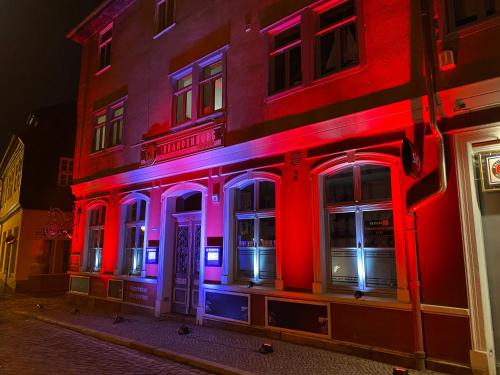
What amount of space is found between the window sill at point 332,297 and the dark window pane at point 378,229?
95cm

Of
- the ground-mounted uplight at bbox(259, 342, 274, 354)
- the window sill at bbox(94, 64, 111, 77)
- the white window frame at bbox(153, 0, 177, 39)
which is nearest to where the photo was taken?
the ground-mounted uplight at bbox(259, 342, 274, 354)

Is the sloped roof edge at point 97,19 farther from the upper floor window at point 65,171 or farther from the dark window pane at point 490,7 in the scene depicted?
the dark window pane at point 490,7

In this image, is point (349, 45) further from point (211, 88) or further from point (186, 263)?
point (186, 263)

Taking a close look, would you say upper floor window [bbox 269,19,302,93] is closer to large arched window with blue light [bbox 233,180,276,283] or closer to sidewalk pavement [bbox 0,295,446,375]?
large arched window with blue light [bbox 233,180,276,283]

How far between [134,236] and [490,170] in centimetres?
1034

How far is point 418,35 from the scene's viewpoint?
6.73m

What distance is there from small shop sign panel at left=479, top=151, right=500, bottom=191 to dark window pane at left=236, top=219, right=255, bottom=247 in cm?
491

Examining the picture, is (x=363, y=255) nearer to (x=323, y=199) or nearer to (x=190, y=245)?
(x=323, y=199)

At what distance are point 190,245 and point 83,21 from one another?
10930mm

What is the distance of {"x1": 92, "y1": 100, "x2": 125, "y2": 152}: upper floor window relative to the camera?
46.0 ft

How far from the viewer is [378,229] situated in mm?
7125

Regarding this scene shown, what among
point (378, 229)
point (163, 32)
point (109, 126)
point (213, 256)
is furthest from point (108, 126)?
point (378, 229)

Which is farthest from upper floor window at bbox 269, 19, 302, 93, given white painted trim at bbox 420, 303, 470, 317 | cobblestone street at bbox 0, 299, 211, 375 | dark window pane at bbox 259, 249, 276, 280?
cobblestone street at bbox 0, 299, 211, 375

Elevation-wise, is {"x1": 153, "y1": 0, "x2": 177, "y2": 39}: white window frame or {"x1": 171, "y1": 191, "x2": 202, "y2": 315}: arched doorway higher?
{"x1": 153, "y1": 0, "x2": 177, "y2": 39}: white window frame
